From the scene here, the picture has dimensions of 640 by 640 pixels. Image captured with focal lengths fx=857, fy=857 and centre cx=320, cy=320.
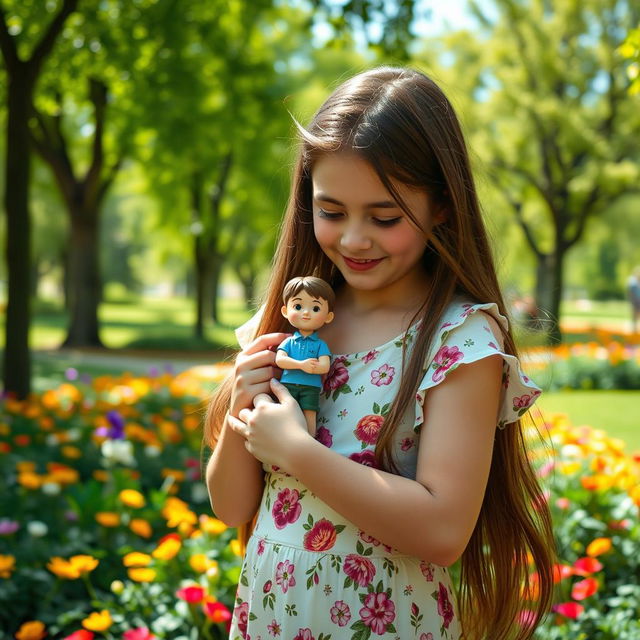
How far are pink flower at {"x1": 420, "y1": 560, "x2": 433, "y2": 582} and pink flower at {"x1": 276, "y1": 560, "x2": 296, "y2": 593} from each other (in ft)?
0.86

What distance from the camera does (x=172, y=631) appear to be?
287 centimetres

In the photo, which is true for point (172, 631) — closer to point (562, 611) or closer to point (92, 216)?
point (562, 611)

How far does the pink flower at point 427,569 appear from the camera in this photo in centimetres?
173

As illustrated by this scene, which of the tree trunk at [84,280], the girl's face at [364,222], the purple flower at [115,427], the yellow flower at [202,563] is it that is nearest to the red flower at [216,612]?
the yellow flower at [202,563]

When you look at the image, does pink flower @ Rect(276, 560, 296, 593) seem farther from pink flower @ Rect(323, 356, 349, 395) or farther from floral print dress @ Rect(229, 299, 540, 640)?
pink flower @ Rect(323, 356, 349, 395)

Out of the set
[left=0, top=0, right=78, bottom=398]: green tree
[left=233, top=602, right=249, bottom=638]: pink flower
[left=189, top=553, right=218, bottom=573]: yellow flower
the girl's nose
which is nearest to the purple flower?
[left=189, top=553, right=218, bottom=573]: yellow flower

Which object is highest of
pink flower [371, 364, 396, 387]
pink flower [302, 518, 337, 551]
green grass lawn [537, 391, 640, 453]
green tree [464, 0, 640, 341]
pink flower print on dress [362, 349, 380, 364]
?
green tree [464, 0, 640, 341]

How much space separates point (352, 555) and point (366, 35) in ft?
18.8

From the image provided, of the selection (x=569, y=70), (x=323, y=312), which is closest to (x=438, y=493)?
(x=323, y=312)

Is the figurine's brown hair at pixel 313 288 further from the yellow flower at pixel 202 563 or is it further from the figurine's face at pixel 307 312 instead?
the yellow flower at pixel 202 563

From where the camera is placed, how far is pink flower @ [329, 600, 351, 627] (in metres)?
1.65

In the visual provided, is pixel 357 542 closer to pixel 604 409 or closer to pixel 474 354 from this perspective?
pixel 474 354

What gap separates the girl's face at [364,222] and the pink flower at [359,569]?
535 millimetres

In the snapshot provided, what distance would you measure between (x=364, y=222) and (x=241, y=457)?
564mm
